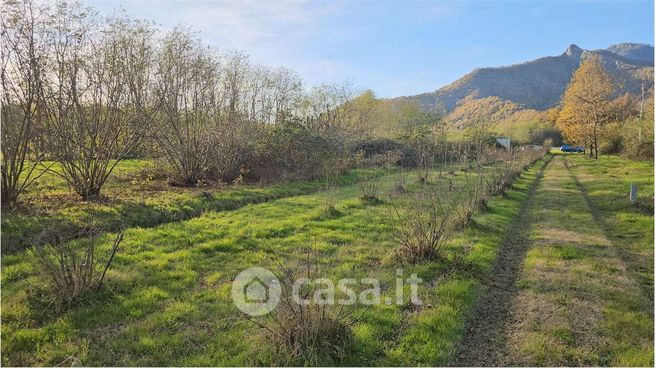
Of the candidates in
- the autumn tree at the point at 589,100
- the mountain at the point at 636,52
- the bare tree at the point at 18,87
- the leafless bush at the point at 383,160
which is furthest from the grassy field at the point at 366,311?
the mountain at the point at 636,52

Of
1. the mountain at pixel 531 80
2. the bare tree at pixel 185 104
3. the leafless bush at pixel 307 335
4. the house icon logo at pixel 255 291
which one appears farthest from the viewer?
the mountain at pixel 531 80

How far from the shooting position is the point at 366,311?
4574 mm

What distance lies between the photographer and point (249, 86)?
1627cm

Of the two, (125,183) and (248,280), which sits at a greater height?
(125,183)

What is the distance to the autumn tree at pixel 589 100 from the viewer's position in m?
33.6

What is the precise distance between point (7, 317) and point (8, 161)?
17.3ft

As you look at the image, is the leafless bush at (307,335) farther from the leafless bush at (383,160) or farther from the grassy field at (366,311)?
the leafless bush at (383,160)

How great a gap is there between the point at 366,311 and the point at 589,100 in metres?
37.6

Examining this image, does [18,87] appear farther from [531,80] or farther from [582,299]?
[531,80]

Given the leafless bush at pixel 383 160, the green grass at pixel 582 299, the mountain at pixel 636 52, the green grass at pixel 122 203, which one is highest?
the mountain at pixel 636 52

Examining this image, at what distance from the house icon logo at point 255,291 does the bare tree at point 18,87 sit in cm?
541

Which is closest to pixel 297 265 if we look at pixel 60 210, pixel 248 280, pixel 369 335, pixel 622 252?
pixel 248 280

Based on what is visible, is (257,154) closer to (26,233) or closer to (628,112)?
(26,233)

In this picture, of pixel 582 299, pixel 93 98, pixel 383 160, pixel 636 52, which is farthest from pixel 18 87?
pixel 636 52
